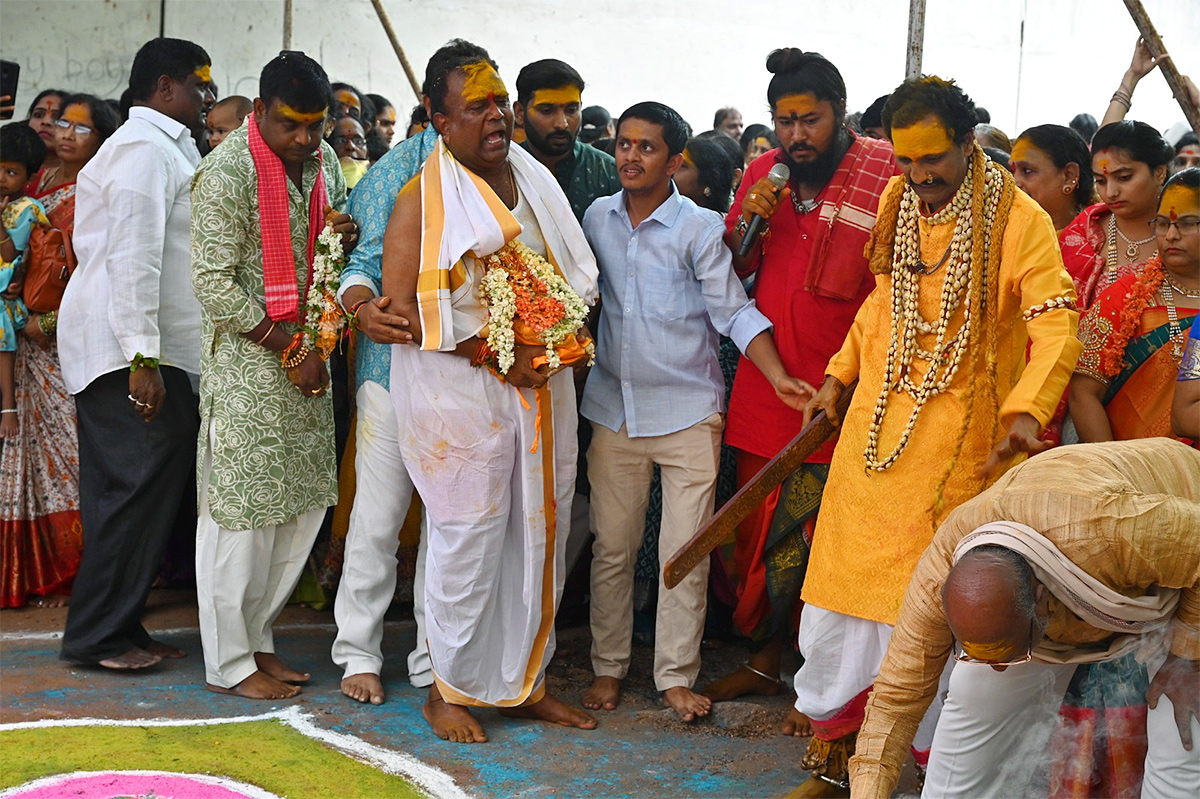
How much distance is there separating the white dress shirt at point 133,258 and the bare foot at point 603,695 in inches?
76.3

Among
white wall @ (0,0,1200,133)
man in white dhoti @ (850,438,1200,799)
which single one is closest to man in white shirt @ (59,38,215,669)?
man in white dhoti @ (850,438,1200,799)

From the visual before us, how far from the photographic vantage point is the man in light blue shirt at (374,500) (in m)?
4.37

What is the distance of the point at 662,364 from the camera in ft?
14.5

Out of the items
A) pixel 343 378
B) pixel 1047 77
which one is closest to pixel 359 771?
pixel 343 378

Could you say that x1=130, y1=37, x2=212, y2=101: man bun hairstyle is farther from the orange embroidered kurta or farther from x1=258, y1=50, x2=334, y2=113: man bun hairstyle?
the orange embroidered kurta

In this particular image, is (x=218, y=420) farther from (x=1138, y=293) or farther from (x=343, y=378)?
(x=1138, y=293)

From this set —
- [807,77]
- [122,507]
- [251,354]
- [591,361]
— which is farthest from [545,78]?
[122,507]

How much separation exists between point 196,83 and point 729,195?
2244mm

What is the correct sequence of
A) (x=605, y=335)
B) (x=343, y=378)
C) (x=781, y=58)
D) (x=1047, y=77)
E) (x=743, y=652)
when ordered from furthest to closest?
(x=1047, y=77) → (x=343, y=378) → (x=743, y=652) → (x=605, y=335) → (x=781, y=58)

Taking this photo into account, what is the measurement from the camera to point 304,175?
180 inches

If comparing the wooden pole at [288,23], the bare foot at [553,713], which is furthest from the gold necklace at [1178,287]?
the wooden pole at [288,23]

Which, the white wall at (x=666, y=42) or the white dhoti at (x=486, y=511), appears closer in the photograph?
the white dhoti at (x=486, y=511)

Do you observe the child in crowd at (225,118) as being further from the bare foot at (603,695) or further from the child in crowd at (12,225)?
the bare foot at (603,695)

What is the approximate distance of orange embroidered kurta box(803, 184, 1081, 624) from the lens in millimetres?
3361
